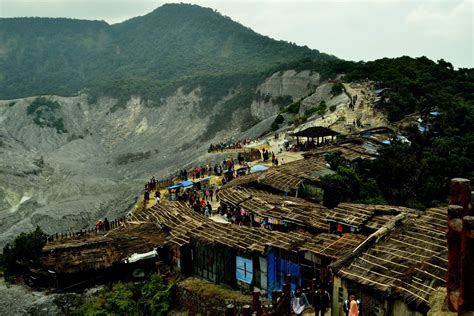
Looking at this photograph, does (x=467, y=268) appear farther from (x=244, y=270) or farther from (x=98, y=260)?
(x=98, y=260)

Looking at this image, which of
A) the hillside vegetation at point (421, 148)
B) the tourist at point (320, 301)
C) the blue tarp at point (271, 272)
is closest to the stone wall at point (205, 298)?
the blue tarp at point (271, 272)

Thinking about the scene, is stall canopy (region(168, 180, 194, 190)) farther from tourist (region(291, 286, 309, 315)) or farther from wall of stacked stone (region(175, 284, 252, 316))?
tourist (region(291, 286, 309, 315))

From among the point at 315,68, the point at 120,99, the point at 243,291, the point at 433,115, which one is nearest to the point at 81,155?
the point at 120,99

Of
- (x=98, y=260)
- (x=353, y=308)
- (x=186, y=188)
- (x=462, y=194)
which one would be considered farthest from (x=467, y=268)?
(x=186, y=188)

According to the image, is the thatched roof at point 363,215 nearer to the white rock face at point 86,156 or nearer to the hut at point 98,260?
the hut at point 98,260

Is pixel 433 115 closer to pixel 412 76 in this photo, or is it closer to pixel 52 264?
pixel 412 76

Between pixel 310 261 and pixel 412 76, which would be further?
pixel 412 76

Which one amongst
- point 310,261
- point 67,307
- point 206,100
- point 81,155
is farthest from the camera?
point 206,100
